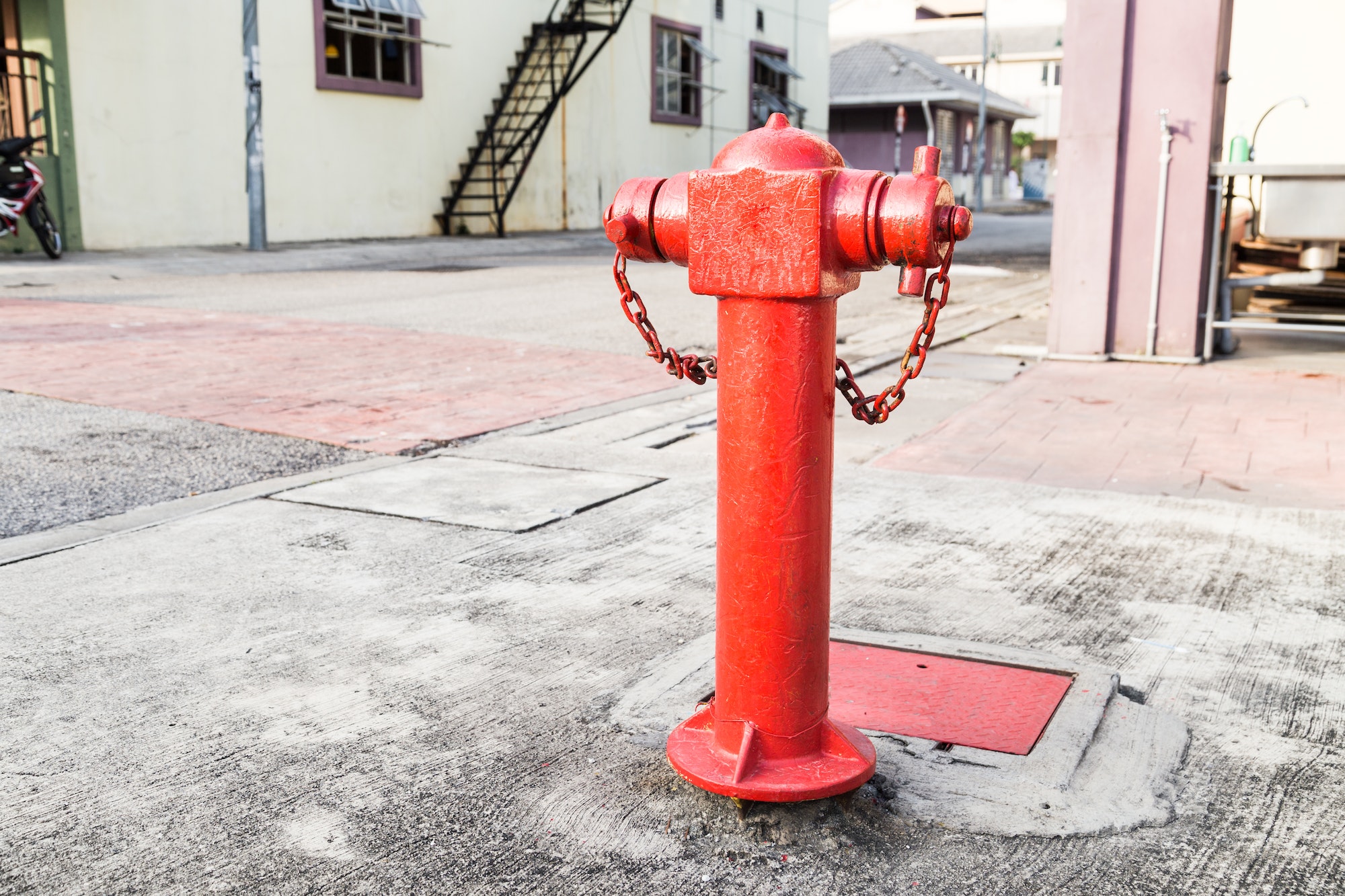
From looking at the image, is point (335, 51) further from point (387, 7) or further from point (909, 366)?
point (909, 366)

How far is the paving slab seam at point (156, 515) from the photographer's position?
3.63 meters

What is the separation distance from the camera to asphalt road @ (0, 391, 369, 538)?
4148mm

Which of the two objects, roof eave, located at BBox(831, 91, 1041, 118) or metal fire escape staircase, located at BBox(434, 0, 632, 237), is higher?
roof eave, located at BBox(831, 91, 1041, 118)

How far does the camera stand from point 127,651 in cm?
284

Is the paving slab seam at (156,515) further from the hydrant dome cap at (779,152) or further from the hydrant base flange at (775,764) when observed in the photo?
the hydrant dome cap at (779,152)

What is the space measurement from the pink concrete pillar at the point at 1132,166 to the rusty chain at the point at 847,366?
5533 mm

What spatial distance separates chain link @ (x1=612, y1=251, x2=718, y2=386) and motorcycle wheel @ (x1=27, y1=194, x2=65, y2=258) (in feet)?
42.4

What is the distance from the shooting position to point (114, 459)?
15.6ft

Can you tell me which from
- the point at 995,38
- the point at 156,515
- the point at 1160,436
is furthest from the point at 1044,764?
the point at 995,38

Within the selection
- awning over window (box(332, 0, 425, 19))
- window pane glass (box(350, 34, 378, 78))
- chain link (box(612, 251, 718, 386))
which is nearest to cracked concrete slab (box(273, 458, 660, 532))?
chain link (box(612, 251, 718, 386))

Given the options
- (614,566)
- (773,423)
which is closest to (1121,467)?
(614,566)

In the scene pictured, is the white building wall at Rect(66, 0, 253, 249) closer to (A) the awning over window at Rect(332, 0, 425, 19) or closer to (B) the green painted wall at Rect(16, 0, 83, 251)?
(B) the green painted wall at Rect(16, 0, 83, 251)

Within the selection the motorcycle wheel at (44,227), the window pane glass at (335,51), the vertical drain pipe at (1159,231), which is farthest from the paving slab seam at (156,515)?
the window pane glass at (335,51)

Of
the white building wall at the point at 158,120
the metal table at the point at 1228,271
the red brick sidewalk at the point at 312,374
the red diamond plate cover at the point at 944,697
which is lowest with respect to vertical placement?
the red diamond plate cover at the point at 944,697
